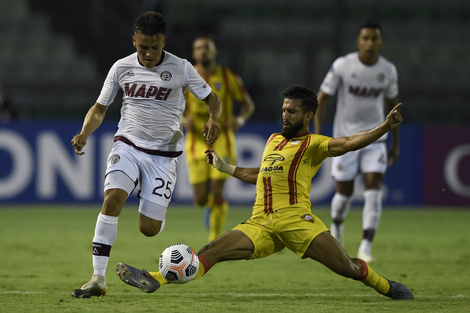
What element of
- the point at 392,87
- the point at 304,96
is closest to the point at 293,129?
the point at 304,96

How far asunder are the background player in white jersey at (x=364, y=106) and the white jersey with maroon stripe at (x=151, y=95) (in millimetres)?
2451

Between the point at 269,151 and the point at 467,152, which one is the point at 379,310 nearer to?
the point at 269,151

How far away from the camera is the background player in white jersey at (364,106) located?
28.4ft

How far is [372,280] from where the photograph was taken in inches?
235

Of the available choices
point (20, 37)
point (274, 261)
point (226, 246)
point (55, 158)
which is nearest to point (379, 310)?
point (226, 246)

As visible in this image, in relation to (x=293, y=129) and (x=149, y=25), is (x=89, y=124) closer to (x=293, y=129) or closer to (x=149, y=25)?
(x=149, y=25)

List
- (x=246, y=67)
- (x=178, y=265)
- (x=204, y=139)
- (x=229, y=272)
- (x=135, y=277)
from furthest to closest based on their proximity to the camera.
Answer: (x=246, y=67) < (x=204, y=139) < (x=229, y=272) < (x=178, y=265) < (x=135, y=277)

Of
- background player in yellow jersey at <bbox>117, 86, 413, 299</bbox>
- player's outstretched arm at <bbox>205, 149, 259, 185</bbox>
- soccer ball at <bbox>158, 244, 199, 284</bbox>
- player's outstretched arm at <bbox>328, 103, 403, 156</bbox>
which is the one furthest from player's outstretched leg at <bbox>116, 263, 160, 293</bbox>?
player's outstretched arm at <bbox>328, 103, 403, 156</bbox>

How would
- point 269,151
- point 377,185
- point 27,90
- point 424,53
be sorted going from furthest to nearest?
point 424,53 → point 27,90 → point 377,185 → point 269,151

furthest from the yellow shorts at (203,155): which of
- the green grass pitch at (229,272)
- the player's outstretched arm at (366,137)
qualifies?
Result: the player's outstretched arm at (366,137)

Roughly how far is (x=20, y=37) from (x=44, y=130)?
5.91m

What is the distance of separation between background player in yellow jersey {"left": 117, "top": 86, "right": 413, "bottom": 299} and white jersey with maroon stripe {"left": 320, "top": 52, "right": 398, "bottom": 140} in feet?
8.71

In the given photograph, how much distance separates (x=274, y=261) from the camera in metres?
8.73

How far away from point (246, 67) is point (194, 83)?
35.8ft
